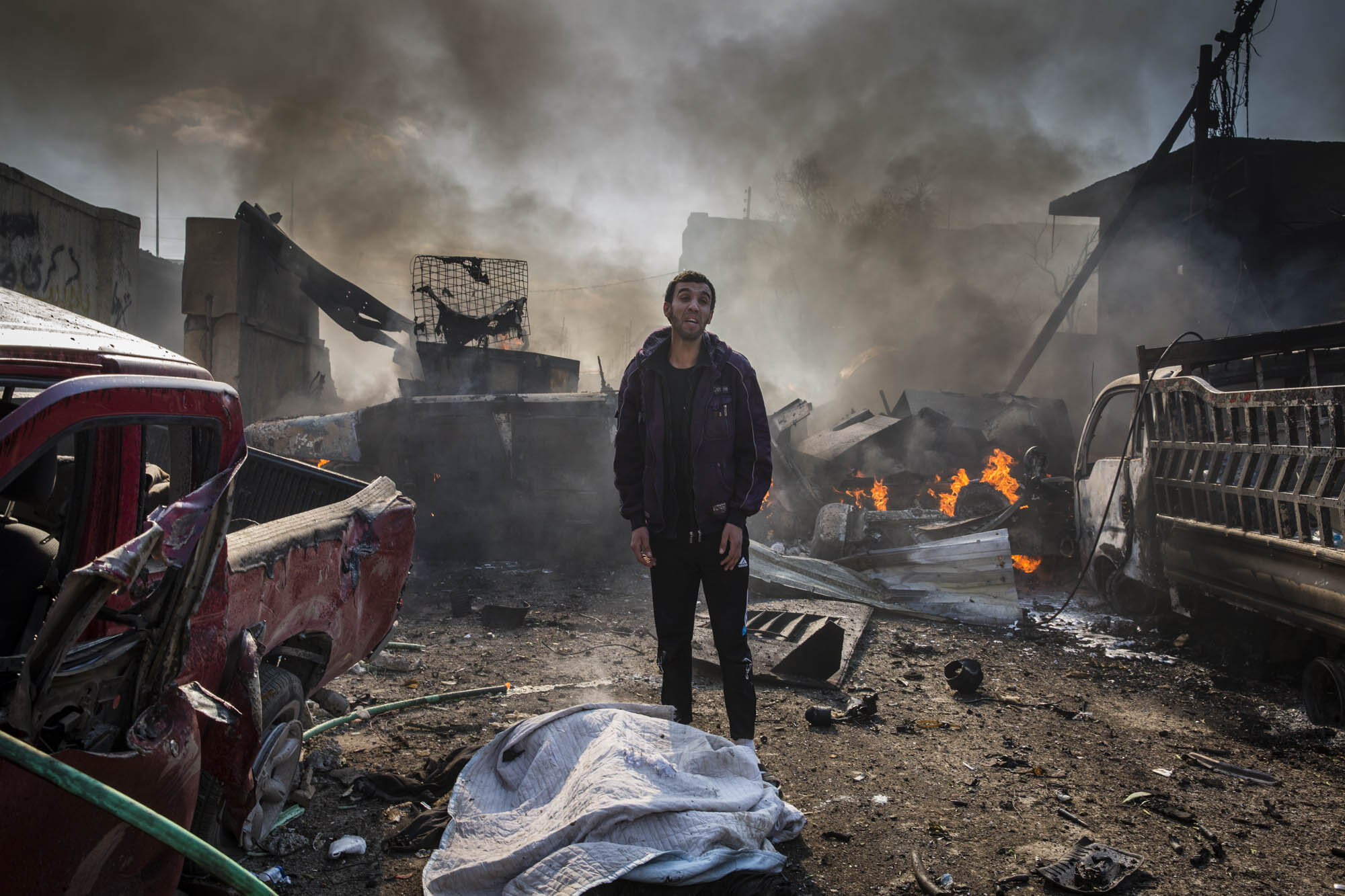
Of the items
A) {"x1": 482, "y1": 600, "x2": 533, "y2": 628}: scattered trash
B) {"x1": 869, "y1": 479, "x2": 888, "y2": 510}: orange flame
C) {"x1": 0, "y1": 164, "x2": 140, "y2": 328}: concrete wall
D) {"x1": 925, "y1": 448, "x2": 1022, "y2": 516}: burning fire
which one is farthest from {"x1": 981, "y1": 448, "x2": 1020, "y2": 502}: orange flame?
{"x1": 0, "y1": 164, "x2": 140, "y2": 328}: concrete wall

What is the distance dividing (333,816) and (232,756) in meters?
0.99

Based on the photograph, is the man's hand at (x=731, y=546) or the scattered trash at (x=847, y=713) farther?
the scattered trash at (x=847, y=713)

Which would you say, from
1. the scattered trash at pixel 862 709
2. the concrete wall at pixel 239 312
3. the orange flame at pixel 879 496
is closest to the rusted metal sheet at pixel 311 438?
the concrete wall at pixel 239 312

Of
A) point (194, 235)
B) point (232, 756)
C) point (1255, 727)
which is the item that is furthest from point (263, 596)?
point (194, 235)

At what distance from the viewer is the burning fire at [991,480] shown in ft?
33.9

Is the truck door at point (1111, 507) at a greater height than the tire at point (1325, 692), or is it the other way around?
the truck door at point (1111, 507)

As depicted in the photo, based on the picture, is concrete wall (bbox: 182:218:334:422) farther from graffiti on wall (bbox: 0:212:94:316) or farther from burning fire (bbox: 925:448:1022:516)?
burning fire (bbox: 925:448:1022:516)

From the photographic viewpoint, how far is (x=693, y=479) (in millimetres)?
3230

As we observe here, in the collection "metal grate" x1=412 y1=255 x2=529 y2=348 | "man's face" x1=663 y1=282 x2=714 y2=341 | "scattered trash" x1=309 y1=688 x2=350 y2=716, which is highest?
"metal grate" x1=412 y1=255 x2=529 y2=348

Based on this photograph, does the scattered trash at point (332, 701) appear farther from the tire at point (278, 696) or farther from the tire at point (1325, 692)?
the tire at point (1325, 692)

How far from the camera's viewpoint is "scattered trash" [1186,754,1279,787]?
352cm

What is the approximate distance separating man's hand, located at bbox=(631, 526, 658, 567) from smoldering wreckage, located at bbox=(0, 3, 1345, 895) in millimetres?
642

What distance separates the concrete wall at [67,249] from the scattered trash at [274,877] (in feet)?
24.3

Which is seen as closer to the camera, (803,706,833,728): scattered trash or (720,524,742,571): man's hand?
(720,524,742,571): man's hand
